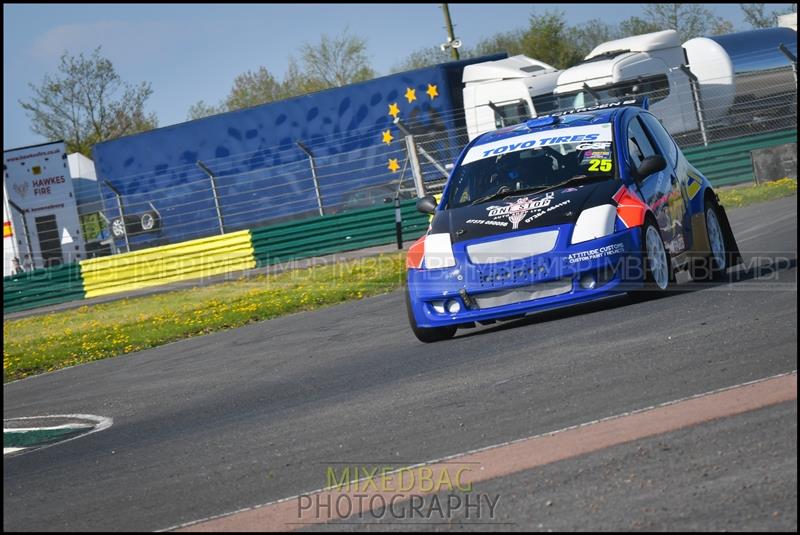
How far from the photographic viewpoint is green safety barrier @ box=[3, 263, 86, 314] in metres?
25.8

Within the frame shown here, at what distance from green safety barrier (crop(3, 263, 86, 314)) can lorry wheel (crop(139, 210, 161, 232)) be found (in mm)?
2860

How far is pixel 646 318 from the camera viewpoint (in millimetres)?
8273

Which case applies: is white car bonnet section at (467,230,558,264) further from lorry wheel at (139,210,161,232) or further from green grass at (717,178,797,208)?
lorry wheel at (139,210,161,232)

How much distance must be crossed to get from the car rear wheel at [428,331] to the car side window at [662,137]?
2.54 m

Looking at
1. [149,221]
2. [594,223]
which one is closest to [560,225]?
[594,223]

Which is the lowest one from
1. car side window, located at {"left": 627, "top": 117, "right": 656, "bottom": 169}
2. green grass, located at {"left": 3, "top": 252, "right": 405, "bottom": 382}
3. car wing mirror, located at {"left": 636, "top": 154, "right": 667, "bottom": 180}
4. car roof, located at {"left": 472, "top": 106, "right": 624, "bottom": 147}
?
green grass, located at {"left": 3, "top": 252, "right": 405, "bottom": 382}

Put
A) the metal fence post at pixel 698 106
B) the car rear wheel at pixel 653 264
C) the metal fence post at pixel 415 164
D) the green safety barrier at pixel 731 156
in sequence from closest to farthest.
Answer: the car rear wheel at pixel 653 264 < the green safety barrier at pixel 731 156 < the metal fence post at pixel 698 106 < the metal fence post at pixel 415 164

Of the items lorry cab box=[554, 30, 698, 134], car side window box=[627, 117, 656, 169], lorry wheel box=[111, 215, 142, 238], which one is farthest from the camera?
lorry wheel box=[111, 215, 142, 238]

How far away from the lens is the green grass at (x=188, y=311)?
1440 centimetres

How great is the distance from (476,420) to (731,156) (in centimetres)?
1878

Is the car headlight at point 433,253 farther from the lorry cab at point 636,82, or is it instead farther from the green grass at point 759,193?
the lorry cab at point 636,82

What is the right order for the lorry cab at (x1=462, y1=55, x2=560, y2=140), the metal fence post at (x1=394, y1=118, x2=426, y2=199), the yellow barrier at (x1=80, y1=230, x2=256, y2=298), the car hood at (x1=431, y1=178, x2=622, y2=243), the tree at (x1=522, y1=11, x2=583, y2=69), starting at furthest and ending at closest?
the tree at (x1=522, y1=11, x2=583, y2=69)
the lorry cab at (x1=462, y1=55, x2=560, y2=140)
the yellow barrier at (x1=80, y1=230, x2=256, y2=298)
the metal fence post at (x1=394, y1=118, x2=426, y2=199)
the car hood at (x1=431, y1=178, x2=622, y2=243)

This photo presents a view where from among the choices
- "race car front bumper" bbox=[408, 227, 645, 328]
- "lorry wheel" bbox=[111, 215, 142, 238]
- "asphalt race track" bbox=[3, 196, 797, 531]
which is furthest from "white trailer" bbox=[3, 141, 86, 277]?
"race car front bumper" bbox=[408, 227, 645, 328]
